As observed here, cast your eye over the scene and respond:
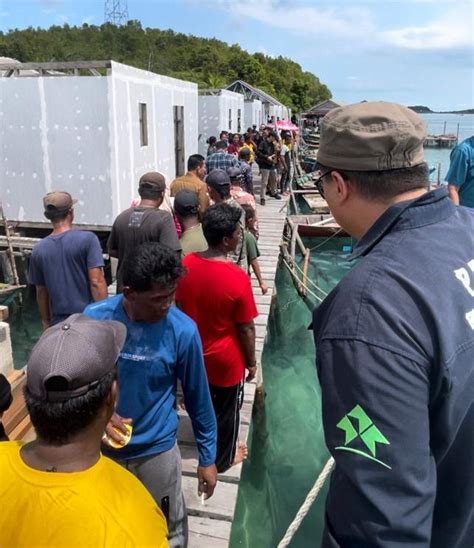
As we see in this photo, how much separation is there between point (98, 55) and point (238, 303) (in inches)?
3272

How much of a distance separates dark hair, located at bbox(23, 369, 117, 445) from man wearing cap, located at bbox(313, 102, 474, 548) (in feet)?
2.19

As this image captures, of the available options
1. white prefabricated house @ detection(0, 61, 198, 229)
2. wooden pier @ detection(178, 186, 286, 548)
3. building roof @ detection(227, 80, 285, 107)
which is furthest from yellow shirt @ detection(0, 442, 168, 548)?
building roof @ detection(227, 80, 285, 107)

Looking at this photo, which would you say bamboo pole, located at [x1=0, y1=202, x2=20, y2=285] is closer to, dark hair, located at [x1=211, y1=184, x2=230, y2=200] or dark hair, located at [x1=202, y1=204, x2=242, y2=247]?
dark hair, located at [x1=211, y1=184, x2=230, y2=200]

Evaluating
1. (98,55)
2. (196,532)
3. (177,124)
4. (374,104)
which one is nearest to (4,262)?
(177,124)

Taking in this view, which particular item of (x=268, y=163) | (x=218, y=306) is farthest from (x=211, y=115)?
(x=218, y=306)

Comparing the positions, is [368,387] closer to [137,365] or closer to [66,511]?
[66,511]

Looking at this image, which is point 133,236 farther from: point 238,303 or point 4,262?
point 4,262

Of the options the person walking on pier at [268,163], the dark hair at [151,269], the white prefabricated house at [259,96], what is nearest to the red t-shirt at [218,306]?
the dark hair at [151,269]

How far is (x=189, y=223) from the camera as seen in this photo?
4.22 m

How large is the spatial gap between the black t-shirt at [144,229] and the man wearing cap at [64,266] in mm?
344

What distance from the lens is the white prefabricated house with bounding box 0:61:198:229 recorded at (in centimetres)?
924

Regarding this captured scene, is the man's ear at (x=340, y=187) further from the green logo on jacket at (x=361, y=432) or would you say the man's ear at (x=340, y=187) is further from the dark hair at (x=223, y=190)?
the dark hair at (x=223, y=190)

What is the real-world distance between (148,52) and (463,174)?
9048cm

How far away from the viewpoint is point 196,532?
309 centimetres
